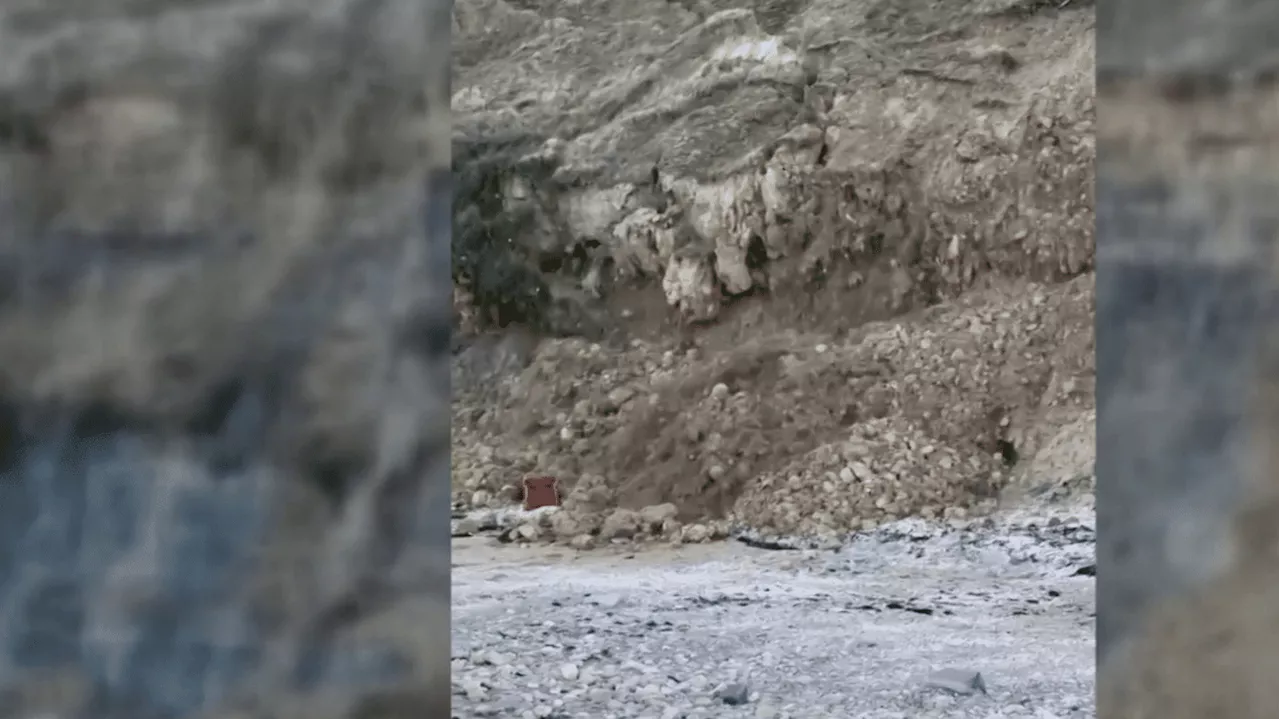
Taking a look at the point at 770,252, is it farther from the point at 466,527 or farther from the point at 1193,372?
the point at 1193,372

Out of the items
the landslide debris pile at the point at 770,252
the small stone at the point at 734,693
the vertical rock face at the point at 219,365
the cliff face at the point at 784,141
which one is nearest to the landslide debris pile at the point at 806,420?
the landslide debris pile at the point at 770,252

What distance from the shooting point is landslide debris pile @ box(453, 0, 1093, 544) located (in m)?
1.75

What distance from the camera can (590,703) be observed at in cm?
135

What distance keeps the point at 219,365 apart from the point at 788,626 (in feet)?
3.93

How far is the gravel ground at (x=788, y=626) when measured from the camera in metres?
1.35

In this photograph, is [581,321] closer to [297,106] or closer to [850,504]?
[850,504]

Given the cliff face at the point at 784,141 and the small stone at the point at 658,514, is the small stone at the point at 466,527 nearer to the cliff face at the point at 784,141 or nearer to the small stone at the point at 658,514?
the small stone at the point at 658,514

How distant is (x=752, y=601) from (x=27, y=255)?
1.29 metres

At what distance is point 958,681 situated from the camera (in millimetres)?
1356

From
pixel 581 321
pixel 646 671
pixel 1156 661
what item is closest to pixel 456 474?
pixel 581 321

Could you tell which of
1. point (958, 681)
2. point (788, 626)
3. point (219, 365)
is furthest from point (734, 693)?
point (219, 365)

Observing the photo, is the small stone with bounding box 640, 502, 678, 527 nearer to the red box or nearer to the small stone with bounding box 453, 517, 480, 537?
the red box

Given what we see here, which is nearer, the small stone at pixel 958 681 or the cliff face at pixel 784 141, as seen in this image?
the small stone at pixel 958 681

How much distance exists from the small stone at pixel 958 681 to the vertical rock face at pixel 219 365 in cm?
102
